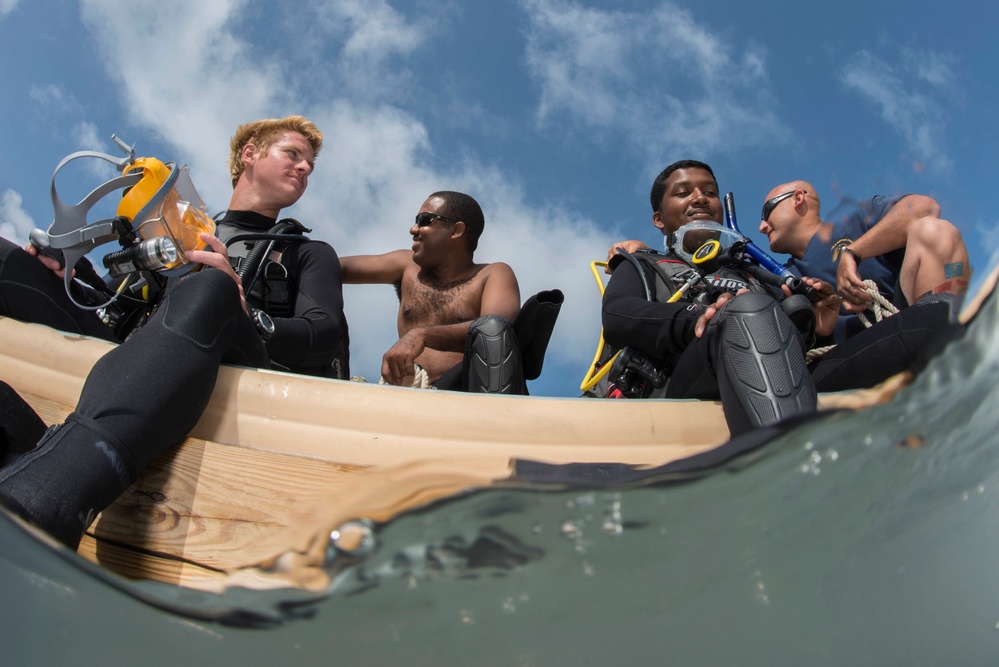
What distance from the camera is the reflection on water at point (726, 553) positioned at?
0.38 metres

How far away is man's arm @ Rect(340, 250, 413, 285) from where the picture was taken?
1.82 m

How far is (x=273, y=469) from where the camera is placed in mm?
752

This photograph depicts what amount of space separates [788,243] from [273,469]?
1063 mm

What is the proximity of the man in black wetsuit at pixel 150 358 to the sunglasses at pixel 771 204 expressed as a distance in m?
0.81

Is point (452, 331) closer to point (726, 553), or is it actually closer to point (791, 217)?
point (791, 217)

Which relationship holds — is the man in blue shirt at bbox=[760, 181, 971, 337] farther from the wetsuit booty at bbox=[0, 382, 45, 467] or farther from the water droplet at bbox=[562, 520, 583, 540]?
the wetsuit booty at bbox=[0, 382, 45, 467]

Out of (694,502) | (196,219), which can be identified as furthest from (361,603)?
(196,219)

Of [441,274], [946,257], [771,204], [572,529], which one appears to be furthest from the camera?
[441,274]

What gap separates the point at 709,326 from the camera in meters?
0.93

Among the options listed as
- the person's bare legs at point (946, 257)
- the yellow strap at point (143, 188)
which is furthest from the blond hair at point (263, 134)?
the person's bare legs at point (946, 257)

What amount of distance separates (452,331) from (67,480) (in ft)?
3.05

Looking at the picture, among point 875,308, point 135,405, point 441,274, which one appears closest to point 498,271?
point 441,274

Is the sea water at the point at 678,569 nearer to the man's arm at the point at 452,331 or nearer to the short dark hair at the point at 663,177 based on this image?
the man's arm at the point at 452,331

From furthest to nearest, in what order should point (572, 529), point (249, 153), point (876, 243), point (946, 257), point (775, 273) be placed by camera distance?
1. point (249, 153)
2. point (775, 273)
3. point (876, 243)
4. point (946, 257)
5. point (572, 529)
